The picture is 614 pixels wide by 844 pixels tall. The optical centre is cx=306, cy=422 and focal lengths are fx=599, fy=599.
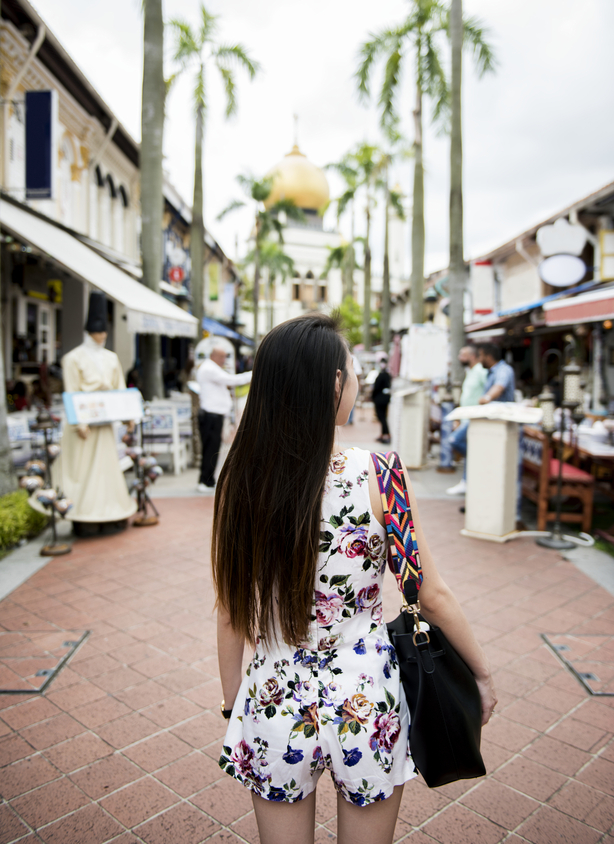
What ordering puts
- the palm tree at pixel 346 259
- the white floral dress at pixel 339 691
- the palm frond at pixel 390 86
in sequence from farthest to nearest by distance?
1. the palm tree at pixel 346 259
2. the palm frond at pixel 390 86
3. the white floral dress at pixel 339 691

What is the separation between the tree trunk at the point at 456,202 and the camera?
37.9 feet

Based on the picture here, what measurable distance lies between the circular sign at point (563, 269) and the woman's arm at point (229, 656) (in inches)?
487

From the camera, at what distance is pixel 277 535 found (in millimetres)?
1413

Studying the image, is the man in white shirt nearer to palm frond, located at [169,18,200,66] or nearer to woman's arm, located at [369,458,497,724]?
woman's arm, located at [369,458,497,724]

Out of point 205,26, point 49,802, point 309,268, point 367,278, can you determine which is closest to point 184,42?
point 205,26

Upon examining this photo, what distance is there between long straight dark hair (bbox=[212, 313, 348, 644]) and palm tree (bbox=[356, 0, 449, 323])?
15310mm

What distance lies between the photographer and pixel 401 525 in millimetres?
1411

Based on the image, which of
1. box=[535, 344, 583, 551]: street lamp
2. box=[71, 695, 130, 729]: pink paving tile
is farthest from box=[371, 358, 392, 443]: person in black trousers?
box=[71, 695, 130, 729]: pink paving tile

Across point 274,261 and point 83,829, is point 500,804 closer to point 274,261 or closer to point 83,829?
point 83,829

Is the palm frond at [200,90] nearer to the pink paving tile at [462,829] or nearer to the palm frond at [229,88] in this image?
the palm frond at [229,88]

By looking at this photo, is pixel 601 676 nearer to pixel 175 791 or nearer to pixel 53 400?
pixel 175 791

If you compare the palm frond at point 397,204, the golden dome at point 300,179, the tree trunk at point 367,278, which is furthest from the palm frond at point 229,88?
the golden dome at point 300,179

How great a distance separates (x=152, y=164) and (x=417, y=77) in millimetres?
8440

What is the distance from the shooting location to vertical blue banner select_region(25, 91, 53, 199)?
8.70 m
